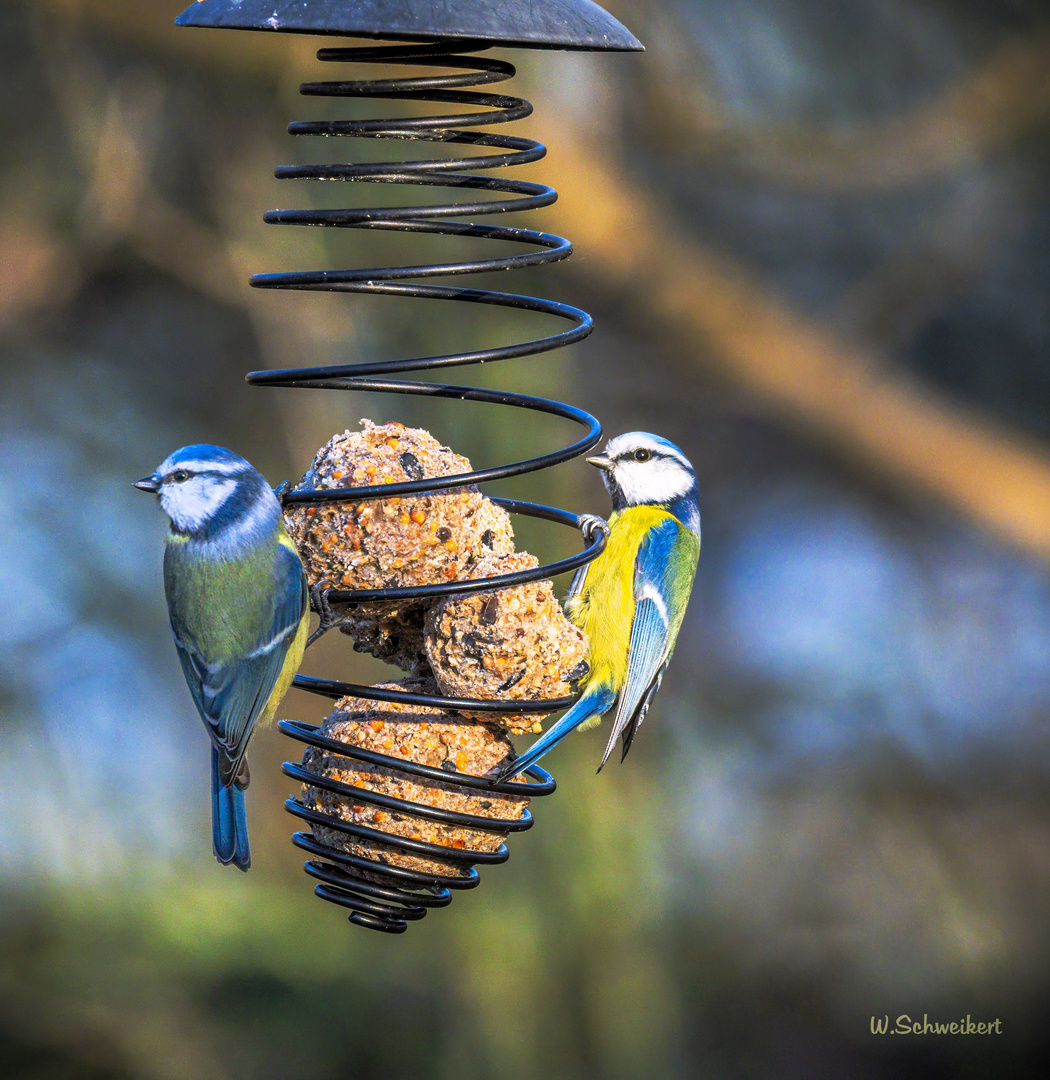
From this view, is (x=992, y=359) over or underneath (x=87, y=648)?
over

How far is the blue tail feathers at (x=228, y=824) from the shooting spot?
6.45 ft

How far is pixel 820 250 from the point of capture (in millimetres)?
Answer: 5422

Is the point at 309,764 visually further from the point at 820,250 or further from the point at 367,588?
the point at 820,250

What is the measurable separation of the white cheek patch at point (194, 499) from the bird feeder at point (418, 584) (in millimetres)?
145

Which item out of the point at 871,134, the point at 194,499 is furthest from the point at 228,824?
the point at 871,134

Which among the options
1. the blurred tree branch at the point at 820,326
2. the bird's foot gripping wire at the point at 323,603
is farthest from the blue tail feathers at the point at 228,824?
the blurred tree branch at the point at 820,326

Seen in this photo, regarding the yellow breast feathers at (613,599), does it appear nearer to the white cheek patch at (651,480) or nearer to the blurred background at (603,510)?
the white cheek patch at (651,480)

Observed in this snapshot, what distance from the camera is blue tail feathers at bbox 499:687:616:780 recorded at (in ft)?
6.00

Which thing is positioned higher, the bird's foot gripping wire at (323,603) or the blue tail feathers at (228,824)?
the bird's foot gripping wire at (323,603)

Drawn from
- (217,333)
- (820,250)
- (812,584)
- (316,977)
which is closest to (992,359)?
(820,250)

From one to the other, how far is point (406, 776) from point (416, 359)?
63 centimetres

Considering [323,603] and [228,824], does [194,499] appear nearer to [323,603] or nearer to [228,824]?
[323,603]

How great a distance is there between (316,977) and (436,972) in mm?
446
